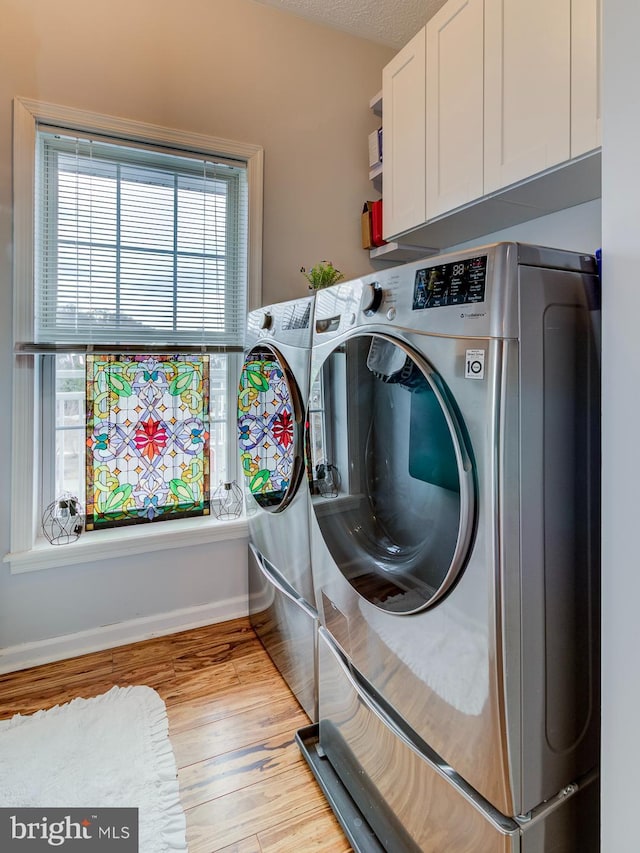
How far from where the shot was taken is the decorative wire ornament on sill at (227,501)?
2.16m

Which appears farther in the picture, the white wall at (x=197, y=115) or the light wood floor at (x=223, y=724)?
the white wall at (x=197, y=115)

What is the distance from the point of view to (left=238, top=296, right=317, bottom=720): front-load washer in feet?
4.74

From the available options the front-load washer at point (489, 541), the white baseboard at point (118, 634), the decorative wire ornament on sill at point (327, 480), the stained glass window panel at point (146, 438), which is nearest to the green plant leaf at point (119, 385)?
the stained glass window panel at point (146, 438)

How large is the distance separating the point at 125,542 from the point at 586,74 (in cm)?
218

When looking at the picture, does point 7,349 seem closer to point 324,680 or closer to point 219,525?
point 219,525

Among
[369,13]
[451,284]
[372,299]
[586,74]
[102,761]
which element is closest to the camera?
[451,284]

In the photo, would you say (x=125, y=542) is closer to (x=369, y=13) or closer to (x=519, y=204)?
(x=519, y=204)

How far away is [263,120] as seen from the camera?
82.7 inches

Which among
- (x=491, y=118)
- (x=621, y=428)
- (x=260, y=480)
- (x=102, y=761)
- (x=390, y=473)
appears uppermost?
(x=491, y=118)

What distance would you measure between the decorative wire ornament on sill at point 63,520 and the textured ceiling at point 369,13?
235cm

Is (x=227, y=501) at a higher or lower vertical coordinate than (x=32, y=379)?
lower

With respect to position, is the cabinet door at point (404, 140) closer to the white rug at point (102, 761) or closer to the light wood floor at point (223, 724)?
the light wood floor at point (223, 724)

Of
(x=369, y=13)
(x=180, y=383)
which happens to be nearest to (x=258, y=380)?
(x=180, y=383)

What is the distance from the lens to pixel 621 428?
0.67 m
